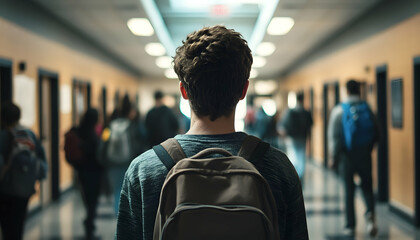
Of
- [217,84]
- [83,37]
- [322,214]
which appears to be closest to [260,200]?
[217,84]

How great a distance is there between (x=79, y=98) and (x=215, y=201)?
9805 millimetres

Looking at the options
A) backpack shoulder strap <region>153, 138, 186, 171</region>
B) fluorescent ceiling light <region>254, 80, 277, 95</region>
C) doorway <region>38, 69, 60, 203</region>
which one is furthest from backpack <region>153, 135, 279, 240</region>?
fluorescent ceiling light <region>254, 80, 277, 95</region>

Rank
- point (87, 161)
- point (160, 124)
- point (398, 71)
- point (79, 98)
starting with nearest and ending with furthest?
point (87, 161) < point (398, 71) < point (160, 124) < point (79, 98)

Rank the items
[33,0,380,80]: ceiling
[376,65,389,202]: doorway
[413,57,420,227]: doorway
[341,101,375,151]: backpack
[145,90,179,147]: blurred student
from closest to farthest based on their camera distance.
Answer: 1. [341,101,375,151]: backpack
2. [413,57,420,227]: doorway
3. [145,90,179,147]: blurred student
4. [33,0,380,80]: ceiling
5. [376,65,389,202]: doorway

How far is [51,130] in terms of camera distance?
8.36 m

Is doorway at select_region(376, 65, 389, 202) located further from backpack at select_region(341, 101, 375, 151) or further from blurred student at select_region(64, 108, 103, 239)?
blurred student at select_region(64, 108, 103, 239)

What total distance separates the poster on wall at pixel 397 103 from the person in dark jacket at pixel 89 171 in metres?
3.99

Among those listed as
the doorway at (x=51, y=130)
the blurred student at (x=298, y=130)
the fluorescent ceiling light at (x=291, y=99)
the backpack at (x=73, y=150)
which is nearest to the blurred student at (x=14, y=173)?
the backpack at (x=73, y=150)

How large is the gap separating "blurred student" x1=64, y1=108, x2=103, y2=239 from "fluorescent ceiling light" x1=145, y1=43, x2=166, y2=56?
642 centimetres

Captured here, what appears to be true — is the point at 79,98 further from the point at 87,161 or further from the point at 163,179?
the point at 163,179

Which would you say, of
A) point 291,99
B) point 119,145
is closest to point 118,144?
point 119,145

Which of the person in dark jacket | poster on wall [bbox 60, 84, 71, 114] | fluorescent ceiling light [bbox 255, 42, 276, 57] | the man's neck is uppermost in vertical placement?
fluorescent ceiling light [bbox 255, 42, 276, 57]

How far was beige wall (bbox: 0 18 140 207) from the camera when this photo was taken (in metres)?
6.26

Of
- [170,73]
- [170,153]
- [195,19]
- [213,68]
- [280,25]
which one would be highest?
[195,19]
